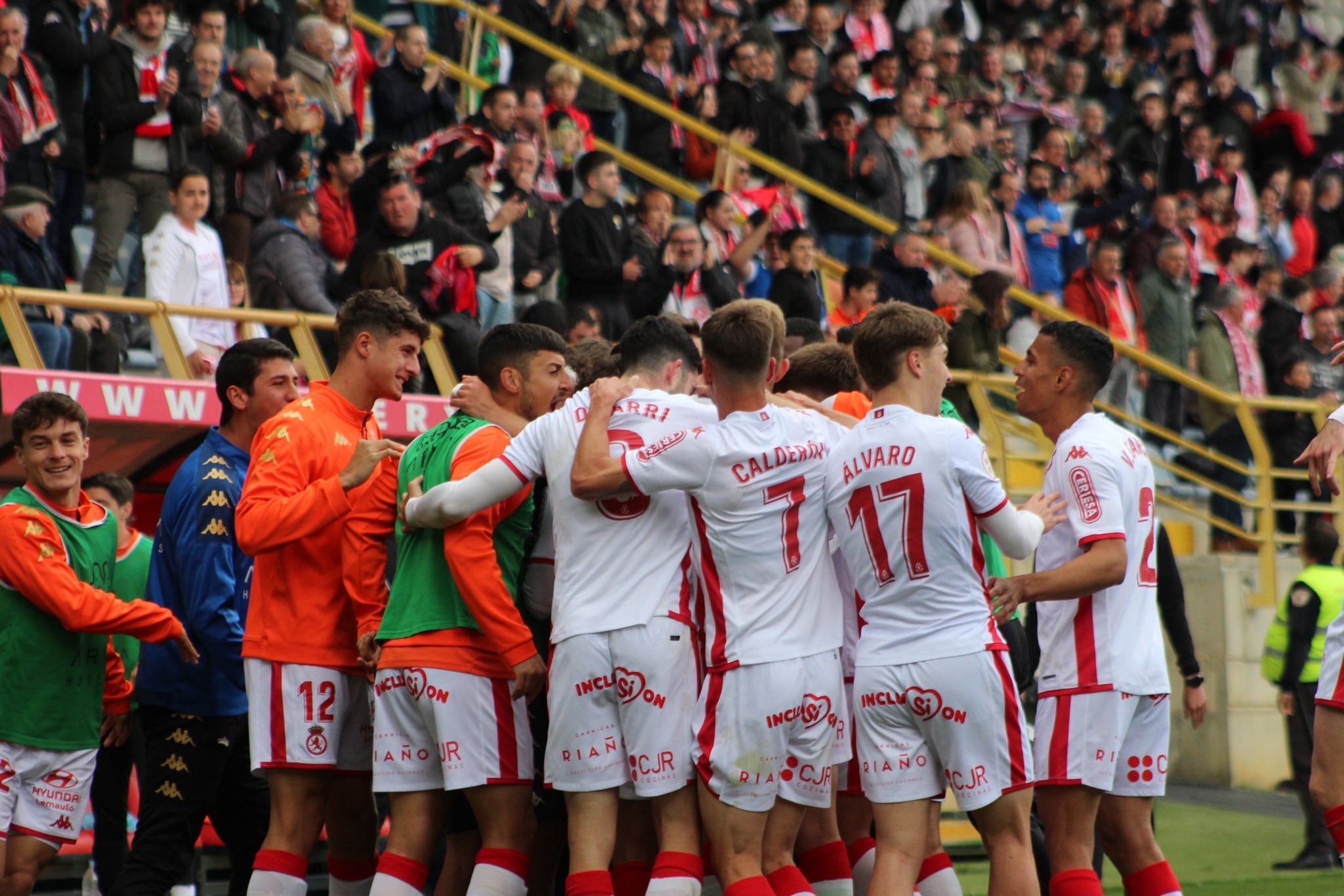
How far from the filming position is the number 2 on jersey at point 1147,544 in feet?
19.2

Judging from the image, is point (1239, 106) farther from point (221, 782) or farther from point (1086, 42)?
point (221, 782)

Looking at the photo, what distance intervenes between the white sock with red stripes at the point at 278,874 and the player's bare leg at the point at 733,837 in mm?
1445

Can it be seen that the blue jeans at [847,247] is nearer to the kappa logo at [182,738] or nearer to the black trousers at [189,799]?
the black trousers at [189,799]

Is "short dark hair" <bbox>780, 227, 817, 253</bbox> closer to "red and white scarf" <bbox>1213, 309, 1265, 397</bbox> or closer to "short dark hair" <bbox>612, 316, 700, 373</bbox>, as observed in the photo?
"red and white scarf" <bbox>1213, 309, 1265, 397</bbox>

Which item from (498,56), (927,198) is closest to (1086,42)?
(927,198)

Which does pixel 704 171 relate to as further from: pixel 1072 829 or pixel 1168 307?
pixel 1072 829

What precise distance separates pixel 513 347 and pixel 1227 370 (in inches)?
437

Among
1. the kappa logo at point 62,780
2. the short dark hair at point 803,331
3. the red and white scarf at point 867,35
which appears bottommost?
the kappa logo at point 62,780

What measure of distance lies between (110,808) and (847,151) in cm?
1123

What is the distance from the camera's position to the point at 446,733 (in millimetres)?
5398

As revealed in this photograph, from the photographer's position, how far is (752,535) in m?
5.29

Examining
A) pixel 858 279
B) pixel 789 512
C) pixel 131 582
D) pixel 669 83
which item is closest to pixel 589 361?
pixel 789 512

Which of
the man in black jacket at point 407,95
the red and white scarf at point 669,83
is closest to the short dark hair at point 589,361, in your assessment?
the man in black jacket at point 407,95

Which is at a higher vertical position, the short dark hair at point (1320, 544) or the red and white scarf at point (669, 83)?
the red and white scarf at point (669, 83)
